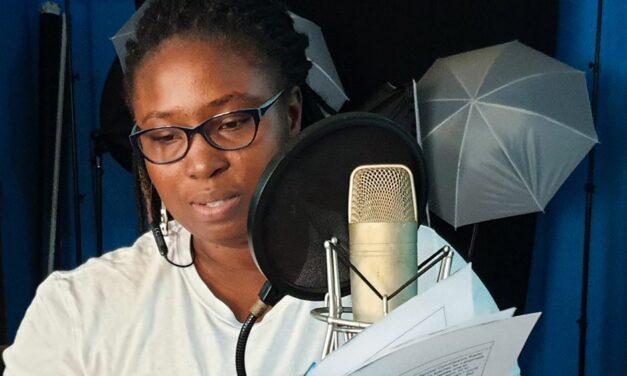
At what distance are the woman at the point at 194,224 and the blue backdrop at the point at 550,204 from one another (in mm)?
1451

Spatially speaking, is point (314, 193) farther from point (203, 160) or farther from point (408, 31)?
point (408, 31)

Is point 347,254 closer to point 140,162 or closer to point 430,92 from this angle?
point 140,162

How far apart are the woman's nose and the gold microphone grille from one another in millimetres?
299

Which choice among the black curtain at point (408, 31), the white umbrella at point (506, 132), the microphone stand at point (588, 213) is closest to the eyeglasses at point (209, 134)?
the white umbrella at point (506, 132)

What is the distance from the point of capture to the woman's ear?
3.23ft

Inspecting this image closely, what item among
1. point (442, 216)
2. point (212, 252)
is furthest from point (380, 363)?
point (442, 216)

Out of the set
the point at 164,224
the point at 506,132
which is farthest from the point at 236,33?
the point at 506,132

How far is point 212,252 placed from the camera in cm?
106

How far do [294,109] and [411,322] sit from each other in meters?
0.59

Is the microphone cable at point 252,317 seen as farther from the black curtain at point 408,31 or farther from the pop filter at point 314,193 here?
the black curtain at point 408,31

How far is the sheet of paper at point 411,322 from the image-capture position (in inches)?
17.5

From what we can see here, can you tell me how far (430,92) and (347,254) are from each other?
1715 millimetres

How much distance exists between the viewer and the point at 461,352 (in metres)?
0.47

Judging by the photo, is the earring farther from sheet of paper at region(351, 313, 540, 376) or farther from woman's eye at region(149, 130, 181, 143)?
sheet of paper at region(351, 313, 540, 376)
